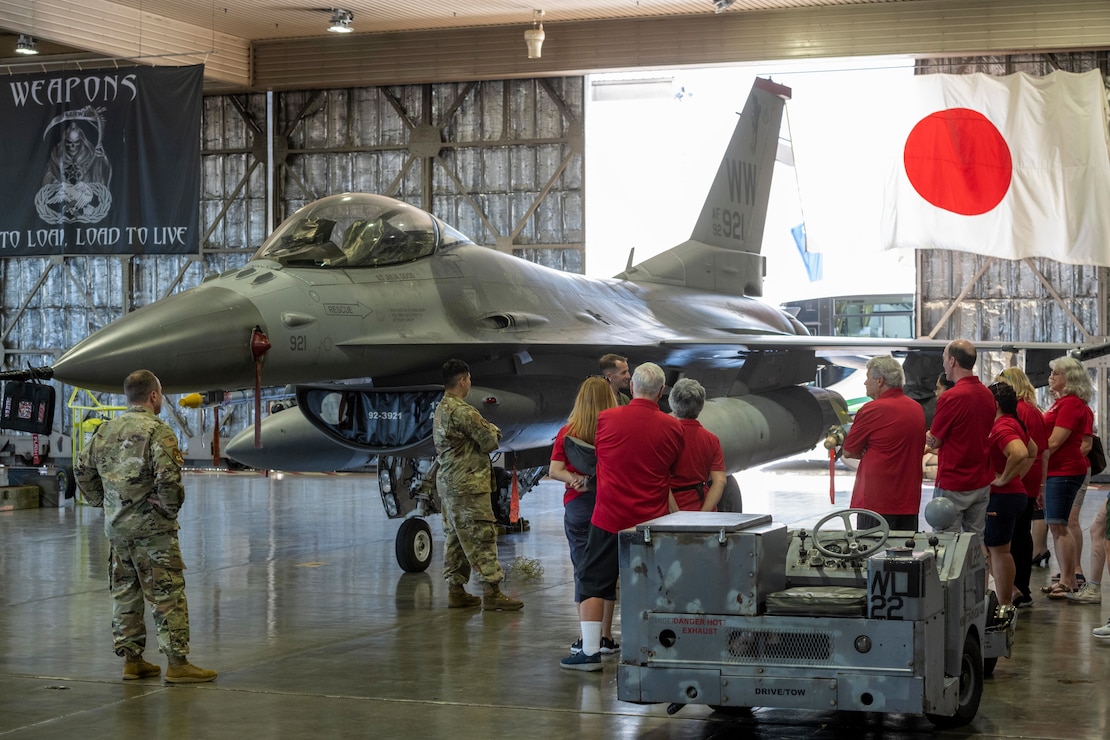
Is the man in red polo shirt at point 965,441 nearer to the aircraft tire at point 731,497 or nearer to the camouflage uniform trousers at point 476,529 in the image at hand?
the camouflage uniform trousers at point 476,529

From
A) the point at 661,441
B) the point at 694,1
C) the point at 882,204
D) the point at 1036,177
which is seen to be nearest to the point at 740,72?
the point at 694,1

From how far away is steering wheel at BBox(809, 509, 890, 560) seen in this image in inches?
194

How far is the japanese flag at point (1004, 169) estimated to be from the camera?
19.0m

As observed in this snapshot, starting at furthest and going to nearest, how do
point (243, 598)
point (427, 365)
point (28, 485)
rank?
point (28, 485), point (427, 365), point (243, 598)

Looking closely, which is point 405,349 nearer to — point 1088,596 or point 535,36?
point 1088,596

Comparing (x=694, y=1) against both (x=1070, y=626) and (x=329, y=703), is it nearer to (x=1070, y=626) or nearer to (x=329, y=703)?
(x=1070, y=626)

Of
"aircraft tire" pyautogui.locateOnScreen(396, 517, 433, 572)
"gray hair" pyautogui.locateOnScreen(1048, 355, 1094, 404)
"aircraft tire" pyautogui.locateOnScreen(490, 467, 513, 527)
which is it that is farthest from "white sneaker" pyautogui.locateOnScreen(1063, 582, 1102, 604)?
"aircraft tire" pyautogui.locateOnScreen(490, 467, 513, 527)

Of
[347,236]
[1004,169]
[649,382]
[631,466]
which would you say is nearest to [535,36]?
[1004,169]

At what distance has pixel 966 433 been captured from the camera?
677 cm

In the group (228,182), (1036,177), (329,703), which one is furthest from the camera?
(228,182)

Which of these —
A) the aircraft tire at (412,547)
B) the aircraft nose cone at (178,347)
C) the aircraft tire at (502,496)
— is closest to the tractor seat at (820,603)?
the aircraft nose cone at (178,347)

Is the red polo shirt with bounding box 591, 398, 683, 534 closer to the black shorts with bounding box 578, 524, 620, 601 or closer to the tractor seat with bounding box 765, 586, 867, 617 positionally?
the black shorts with bounding box 578, 524, 620, 601

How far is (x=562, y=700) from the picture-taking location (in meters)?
5.64

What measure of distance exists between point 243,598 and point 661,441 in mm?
4092
